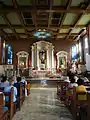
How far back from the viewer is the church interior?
4637 mm

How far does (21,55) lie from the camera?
16500mm

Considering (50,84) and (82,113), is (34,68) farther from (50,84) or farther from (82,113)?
(82,113)

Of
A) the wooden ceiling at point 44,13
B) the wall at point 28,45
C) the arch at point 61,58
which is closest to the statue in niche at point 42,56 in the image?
the wall at point 28,45

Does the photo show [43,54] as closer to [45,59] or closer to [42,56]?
[42,56]

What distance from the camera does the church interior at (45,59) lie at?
183 inches

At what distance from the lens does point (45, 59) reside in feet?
53.8

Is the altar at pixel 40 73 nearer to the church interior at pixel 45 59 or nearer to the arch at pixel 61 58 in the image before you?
the church interior at pixel 45 59

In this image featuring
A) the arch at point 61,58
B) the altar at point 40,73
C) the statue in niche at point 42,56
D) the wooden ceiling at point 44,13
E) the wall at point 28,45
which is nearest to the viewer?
the wooden ceiling at point 44,13

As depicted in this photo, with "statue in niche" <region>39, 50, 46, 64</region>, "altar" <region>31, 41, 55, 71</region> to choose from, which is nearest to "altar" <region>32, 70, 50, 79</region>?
"altar" <region>31, 41, 55, 71</region>

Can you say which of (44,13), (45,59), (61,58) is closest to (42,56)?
(45,59)

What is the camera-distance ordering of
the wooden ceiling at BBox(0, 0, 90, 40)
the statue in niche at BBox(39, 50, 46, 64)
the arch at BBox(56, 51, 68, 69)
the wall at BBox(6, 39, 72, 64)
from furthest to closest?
the wall at BBox(6, 39, 72, 64)
the arch at BBox(56, 51, 68, 69)
the statue in niche at BBox(39, 50, 46, 64)
the wooden ceiling at BBox(0, 0, 90, 40)

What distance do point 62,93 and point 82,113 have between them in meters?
2.90

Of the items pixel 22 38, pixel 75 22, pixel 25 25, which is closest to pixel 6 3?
pixel 25 25

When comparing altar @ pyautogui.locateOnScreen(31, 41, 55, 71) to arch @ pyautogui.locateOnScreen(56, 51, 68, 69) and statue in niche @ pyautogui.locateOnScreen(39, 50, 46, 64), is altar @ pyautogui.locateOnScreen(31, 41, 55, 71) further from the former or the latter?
arch @ pyautogui.locateOnScreen(56, 51, 68, 69)
